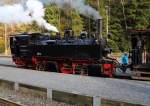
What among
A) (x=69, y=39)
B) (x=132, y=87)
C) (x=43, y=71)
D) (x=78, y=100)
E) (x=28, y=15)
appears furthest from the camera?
(x=28, y=15)

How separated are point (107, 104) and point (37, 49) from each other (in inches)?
760

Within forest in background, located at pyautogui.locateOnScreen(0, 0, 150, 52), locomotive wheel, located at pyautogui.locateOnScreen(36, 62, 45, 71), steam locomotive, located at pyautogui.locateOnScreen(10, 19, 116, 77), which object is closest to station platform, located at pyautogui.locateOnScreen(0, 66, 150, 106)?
steam locomotive, located at pyautogui.locateOnScreen(10, 19, 116, 77)

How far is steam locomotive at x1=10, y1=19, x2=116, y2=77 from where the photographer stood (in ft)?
87.9

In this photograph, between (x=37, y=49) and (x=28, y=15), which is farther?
(x=28, y=15)

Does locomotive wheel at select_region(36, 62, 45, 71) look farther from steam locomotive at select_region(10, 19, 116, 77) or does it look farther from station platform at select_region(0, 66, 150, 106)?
station platform at select_region(0, 66, 150, 106)

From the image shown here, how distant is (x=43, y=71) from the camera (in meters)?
30.8

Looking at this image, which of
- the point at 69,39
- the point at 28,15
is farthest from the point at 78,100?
the point at 28,15

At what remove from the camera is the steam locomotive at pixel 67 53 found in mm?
26781

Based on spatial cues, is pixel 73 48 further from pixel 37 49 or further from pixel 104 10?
pixel 104 10

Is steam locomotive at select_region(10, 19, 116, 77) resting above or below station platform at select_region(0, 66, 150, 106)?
above

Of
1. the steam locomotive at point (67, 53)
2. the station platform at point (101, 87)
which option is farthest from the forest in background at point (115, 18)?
the station platform at point (101, 87)

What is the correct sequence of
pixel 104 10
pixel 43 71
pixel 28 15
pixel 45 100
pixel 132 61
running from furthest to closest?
pixel 104 10, pixel 28 15, pixel 43 71, pixel 132 61, pixel 45 100

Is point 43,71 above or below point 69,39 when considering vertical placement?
below

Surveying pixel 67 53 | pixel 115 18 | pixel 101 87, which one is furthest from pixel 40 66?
pixel 115 18
